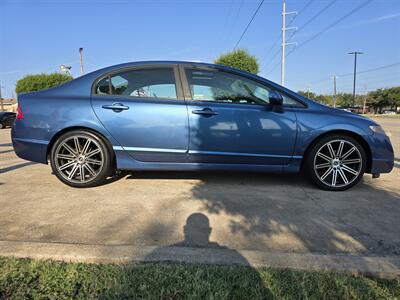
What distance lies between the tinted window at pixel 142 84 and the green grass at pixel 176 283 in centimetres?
231

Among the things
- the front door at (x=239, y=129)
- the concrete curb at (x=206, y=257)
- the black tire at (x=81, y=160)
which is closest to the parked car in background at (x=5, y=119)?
the black tire at (x=81, y=160)

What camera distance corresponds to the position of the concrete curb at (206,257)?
6.69 feet

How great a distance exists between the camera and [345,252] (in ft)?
7.63

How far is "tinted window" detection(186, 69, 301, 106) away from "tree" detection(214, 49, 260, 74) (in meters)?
24.5

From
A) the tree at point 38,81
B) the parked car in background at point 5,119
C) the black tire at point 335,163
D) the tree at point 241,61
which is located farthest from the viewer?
the tree at point 38,81

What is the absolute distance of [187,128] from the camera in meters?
3.71

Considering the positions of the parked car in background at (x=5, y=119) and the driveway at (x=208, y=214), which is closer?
the driveway at (x=208, y=214)

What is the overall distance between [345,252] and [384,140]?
2112mm

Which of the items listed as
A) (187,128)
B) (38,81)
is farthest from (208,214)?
(38,81)

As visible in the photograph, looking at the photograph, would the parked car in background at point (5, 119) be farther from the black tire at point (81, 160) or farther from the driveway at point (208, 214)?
the black tire at point (81, 160)

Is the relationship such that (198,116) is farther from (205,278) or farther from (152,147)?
(205,278)

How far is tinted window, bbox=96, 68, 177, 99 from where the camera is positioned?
3828 mm

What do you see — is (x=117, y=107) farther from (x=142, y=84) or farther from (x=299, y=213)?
(x=299, y=213)

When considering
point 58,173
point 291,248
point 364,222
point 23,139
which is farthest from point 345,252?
point 23,139
